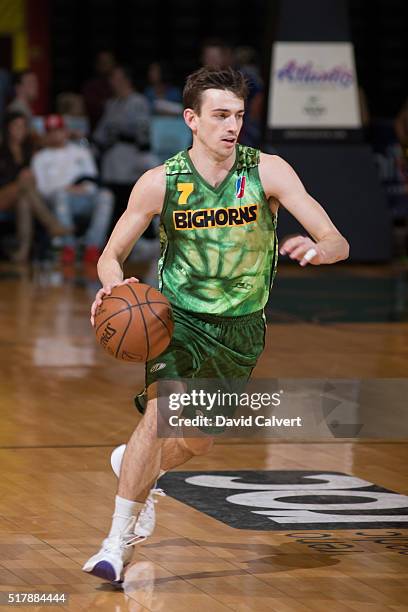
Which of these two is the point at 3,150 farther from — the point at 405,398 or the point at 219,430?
the point at 219,430

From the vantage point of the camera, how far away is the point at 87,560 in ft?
16.3

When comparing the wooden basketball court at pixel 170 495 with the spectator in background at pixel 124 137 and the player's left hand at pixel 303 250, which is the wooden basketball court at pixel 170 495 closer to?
the player's left hand at pixel 303 250

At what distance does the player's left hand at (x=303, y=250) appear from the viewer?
4648 mm

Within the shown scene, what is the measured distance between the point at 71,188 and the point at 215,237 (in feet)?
36.6

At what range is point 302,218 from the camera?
4.95 meters

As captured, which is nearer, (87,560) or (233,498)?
(87,560)

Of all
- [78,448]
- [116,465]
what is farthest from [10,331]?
[116,465]

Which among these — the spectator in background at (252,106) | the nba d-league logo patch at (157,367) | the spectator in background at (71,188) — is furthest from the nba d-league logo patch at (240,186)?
the spectator in background at (71,188)

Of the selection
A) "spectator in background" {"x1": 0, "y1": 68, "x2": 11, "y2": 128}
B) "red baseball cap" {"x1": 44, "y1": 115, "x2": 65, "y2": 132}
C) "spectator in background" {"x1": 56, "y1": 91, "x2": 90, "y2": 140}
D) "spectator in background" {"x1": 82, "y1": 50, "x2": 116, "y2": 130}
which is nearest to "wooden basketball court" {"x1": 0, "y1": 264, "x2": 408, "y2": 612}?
"red baseball cap" {"x1": 44, "y1": 115, "x2": 65, "y2": 132}

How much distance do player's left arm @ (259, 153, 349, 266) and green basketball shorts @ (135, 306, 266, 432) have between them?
0.43 m

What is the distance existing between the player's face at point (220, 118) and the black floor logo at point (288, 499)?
1.49 meters

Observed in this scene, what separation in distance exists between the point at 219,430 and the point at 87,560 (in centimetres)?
64

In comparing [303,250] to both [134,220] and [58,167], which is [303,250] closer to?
[134,220]

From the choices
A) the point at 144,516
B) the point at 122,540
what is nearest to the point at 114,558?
the point at 122,540
